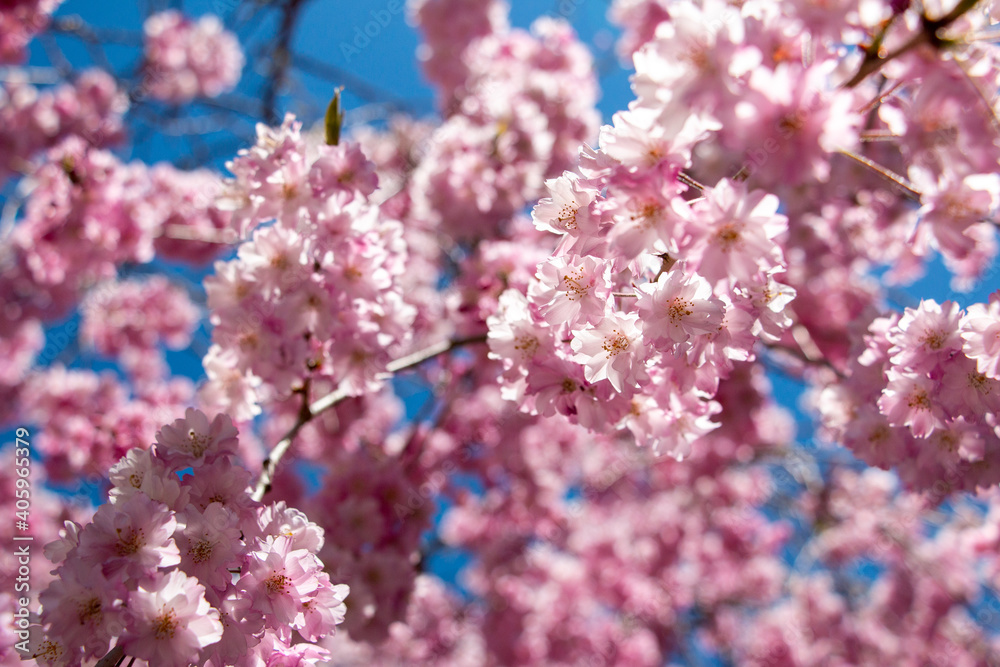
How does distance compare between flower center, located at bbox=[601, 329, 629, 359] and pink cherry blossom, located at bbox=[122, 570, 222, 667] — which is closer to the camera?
pink cherry blossom, located at bbox=[122, 570, 222, 667]

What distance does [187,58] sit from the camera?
7.59 m

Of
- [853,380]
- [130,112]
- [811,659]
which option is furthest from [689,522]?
[130,112]

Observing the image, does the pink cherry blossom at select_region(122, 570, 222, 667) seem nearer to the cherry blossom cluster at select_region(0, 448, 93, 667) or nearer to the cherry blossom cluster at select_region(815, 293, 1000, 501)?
the cherry blossom cluster at select_region(0, 448, 93, 667)

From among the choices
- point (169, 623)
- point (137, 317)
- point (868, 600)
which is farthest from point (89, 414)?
point (868, 600)

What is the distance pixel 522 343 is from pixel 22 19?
18.6ft

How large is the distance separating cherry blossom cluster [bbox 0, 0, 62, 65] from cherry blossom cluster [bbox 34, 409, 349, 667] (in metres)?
4.96

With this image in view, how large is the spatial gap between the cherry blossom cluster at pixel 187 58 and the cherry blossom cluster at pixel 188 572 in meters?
6.67

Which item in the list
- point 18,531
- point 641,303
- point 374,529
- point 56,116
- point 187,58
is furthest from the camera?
point 187,58

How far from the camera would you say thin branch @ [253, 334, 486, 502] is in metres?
2.15

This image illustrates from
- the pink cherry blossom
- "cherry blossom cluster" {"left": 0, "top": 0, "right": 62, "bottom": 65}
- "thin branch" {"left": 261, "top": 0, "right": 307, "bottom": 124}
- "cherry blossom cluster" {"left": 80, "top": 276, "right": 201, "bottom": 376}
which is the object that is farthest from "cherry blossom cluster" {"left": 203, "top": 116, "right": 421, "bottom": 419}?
"cherry blossom cluster" {"left": 80, "top": 276, "right": 201, "bottom": 376}

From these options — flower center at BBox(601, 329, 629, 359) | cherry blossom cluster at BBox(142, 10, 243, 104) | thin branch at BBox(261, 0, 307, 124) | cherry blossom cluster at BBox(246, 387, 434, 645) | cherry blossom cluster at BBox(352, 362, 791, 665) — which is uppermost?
flower center at BBox(601, 329, 629, 359)

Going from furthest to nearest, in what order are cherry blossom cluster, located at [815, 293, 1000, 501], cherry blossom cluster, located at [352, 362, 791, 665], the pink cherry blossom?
cherry blossom cluster, located at [352, 362, 791, 665], cherry blossom cluster, located at [815, 293, 1000, 501], the pink cherry blossom

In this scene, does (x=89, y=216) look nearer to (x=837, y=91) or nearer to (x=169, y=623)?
(x=169, y=623)

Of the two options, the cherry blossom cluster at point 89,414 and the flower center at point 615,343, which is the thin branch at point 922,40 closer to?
the flower center at point 615,343
